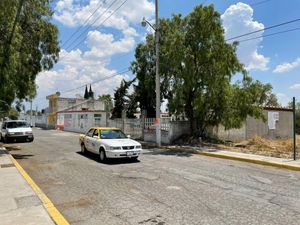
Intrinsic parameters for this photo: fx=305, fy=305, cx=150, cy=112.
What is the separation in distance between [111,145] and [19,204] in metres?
6.31

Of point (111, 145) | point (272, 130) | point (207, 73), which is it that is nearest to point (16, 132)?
point (111, 145)

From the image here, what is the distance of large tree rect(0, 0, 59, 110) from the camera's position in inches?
568

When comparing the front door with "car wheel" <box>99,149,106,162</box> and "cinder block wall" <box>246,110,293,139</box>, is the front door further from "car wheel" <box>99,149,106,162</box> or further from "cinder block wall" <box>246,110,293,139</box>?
"cinder block wall" <box>246,110,293,139</box>

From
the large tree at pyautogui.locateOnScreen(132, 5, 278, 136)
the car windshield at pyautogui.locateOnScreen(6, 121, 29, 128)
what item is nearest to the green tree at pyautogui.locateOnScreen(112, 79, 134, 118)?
the car windshield at pyautogui.locateOnScreen(6, 121, 29, 128)

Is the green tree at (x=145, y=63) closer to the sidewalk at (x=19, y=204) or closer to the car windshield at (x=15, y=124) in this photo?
the car windshield at (x=15, y=124)

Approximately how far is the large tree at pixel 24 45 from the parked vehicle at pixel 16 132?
6954 mm

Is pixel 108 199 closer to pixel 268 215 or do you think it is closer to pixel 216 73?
pixel 268 215

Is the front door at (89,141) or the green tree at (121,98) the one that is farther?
the green tree at (121,98)

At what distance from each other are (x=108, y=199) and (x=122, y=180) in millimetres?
2153

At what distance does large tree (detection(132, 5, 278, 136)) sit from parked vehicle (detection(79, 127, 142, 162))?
7385 mm

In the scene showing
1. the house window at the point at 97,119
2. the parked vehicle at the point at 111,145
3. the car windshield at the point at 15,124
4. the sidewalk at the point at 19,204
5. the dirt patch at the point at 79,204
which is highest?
the house window at the point at 97,119

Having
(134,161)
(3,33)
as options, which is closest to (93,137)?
(134,161)

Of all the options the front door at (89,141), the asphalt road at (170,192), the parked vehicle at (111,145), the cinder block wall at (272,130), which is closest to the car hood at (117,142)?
the parked vehicle at (111,145)

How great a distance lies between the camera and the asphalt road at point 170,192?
604 cm
